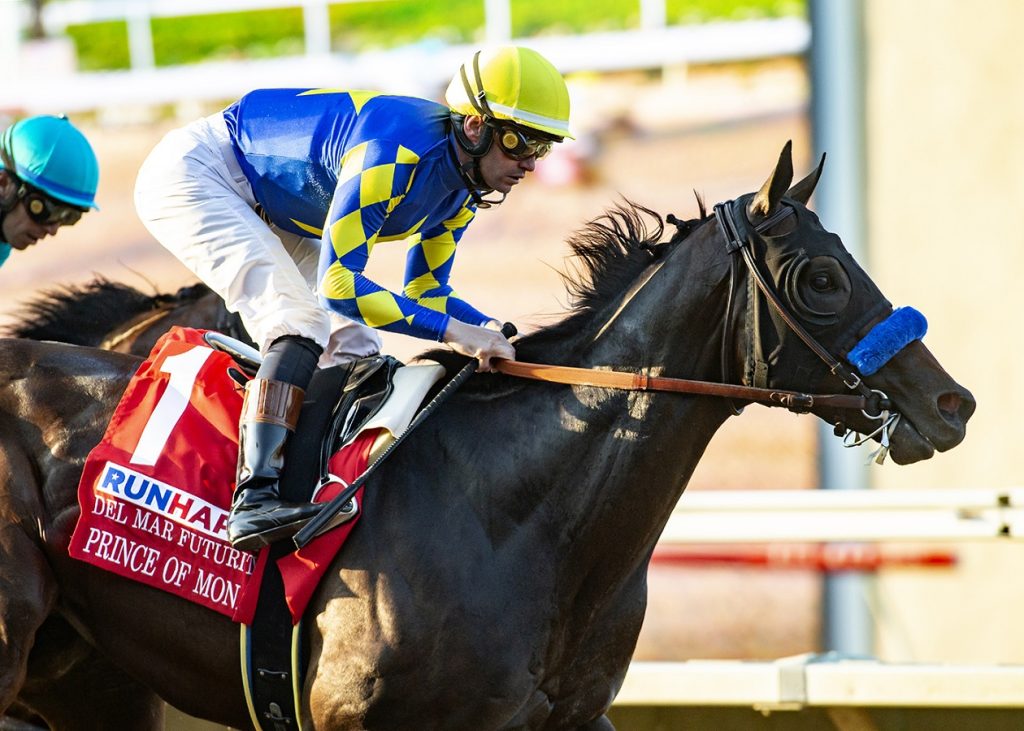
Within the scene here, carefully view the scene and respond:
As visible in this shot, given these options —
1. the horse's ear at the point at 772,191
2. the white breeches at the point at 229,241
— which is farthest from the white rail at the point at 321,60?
the horse's ear at the point at 772,191

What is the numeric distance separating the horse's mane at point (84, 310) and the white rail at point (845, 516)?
1.93 m

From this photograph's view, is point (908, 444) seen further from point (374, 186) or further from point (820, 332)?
point (374, 186)

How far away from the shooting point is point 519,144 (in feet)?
10.4

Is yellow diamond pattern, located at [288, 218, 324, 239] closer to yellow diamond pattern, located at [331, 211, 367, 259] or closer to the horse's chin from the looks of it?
yellow diamond pattern, located at [331, 211, 367, 259]

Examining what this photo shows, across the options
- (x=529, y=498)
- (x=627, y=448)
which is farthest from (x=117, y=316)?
(x=627, y=448)

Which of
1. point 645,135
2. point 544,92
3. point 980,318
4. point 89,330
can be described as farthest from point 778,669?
point 645,135

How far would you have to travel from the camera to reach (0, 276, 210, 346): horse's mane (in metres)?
4.57

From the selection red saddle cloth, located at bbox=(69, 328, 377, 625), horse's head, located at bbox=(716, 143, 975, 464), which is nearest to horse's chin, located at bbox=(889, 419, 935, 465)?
→ horse's head, located at bbox=(716, 143, 975, 464)

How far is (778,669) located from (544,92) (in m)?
1.82

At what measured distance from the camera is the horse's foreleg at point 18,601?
3.04 meters

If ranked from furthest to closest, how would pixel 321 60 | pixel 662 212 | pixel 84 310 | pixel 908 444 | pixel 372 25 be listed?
1. pixel 372 25
2. pixel 321 60
3. pixel 662 212
4. pixel 84 310
5. pixel 908 444

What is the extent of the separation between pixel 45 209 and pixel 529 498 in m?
2.08

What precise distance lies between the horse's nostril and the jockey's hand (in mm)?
923

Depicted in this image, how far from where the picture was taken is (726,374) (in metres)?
3.00
